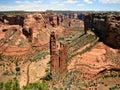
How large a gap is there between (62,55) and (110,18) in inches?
867

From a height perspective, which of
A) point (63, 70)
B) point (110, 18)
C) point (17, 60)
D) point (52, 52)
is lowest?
point (17, 60)

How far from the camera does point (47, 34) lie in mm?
114562

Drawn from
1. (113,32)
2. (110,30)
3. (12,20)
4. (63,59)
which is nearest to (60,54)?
(63,59)

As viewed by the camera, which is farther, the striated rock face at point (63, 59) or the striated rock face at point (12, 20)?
the striated rock face at point (12, 20)

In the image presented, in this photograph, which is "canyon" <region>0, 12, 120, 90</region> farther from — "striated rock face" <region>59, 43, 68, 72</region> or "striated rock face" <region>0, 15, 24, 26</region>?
"striated rock face" <region>0, 15, 24, 26</region>

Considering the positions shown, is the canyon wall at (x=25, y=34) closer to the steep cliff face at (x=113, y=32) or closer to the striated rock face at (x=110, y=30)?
the striated rock face at (x=110, y=30)

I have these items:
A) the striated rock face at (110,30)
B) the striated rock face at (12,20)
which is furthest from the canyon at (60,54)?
the striated rock face at (12,20)

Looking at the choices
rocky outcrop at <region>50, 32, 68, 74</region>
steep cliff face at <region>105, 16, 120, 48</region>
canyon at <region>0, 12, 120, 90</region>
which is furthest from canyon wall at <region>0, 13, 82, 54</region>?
rocky outcrop at <region>50, 32, 68, 74</region>

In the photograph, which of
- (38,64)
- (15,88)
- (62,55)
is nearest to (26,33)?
(38,64)

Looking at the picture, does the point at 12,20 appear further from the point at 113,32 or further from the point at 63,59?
the point at 63,59

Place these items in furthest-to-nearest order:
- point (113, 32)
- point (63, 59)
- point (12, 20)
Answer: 1. point (12, 20)
2. point (113, 32)
3. point (63, 59)

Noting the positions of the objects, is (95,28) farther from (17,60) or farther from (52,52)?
(52,52)

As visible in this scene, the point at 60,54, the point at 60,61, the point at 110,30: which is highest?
the point at 110,30

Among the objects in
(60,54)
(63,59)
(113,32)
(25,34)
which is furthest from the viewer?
(25,34)
